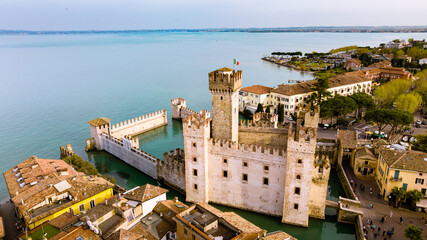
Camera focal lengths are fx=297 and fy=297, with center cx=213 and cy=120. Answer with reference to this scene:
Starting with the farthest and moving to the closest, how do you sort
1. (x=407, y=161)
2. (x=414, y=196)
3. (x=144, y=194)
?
(x=407, y=161) → (x=414, y=196) → (x=144, y=194)

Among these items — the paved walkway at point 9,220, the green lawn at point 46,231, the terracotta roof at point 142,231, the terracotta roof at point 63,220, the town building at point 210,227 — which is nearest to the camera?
the town building at point 210,227

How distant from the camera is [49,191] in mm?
24297

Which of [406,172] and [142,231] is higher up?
[406,172]

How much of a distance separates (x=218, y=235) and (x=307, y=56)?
162 metres

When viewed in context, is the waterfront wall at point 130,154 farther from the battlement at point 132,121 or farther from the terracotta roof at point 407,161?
the terracotta roof at point 407,161

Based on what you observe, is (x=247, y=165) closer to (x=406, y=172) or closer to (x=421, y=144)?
(x=406, y=172)

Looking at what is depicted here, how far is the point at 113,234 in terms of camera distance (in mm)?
18609

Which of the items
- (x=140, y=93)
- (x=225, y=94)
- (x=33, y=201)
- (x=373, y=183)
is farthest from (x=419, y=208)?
(x=140, y=93)

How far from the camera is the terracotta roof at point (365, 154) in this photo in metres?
33.6

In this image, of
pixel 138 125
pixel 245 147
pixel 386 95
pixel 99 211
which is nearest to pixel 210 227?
pixel 99 211

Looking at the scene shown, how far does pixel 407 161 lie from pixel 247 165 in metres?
15.5

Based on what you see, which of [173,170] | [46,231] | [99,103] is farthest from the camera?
[99,103]

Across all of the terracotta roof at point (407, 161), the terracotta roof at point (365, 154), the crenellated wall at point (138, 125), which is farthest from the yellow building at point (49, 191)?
the terracotta roof at point (365, 154)

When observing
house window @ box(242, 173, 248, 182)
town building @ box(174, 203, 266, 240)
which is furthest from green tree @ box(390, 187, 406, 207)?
town building @ box(174, 203, 266, 240)
